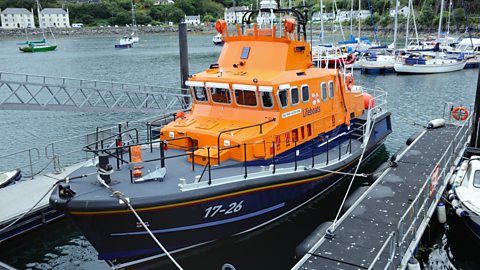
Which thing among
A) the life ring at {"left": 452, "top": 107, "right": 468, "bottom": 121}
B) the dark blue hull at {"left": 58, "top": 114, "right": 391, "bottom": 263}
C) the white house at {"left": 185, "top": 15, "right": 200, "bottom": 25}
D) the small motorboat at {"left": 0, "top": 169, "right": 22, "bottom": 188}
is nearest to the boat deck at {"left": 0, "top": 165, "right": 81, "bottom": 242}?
the small motorboat at {"left": 0, "top": 169, "right": 22, "bottom": 188}

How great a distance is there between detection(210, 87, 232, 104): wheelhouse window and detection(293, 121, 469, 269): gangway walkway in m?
4.07

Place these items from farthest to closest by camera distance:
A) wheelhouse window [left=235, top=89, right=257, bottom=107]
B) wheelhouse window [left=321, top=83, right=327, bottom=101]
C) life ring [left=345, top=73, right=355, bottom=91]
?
life ring [left=345, top=73, right=355, bottom=91]
wheelhouse window [left=321, top=83, right=327, bottom=101]
wheelhouse window [left=235, top=89, right=257, bottom=107]

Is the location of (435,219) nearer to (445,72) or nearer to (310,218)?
(310,218)

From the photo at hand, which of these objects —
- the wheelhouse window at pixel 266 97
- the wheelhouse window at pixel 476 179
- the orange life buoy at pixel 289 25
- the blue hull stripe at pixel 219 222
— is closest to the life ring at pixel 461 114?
the wheelhouse window at pixel 476 179

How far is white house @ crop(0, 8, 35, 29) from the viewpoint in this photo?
401 feet

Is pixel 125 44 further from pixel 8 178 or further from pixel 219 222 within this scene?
pixel 219 222

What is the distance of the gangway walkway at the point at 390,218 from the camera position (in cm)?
797

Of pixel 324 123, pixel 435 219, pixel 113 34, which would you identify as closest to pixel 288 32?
pixel 324 123

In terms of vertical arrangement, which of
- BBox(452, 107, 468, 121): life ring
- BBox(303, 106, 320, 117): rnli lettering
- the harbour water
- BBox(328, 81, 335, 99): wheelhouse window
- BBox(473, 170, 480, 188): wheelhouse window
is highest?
BBox(328, 81, 335, 99): wheelhouse window

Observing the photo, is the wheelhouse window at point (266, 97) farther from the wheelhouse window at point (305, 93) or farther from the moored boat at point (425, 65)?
the moored boat at point (425, 65)

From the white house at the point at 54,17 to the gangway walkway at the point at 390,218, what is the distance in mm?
133341

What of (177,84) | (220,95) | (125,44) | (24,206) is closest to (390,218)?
(220,95)

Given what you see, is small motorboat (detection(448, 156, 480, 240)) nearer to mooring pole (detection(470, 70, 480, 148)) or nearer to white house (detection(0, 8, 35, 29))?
mooring pole (detection(470, 70, 480, 148))

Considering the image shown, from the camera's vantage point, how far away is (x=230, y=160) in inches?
410
